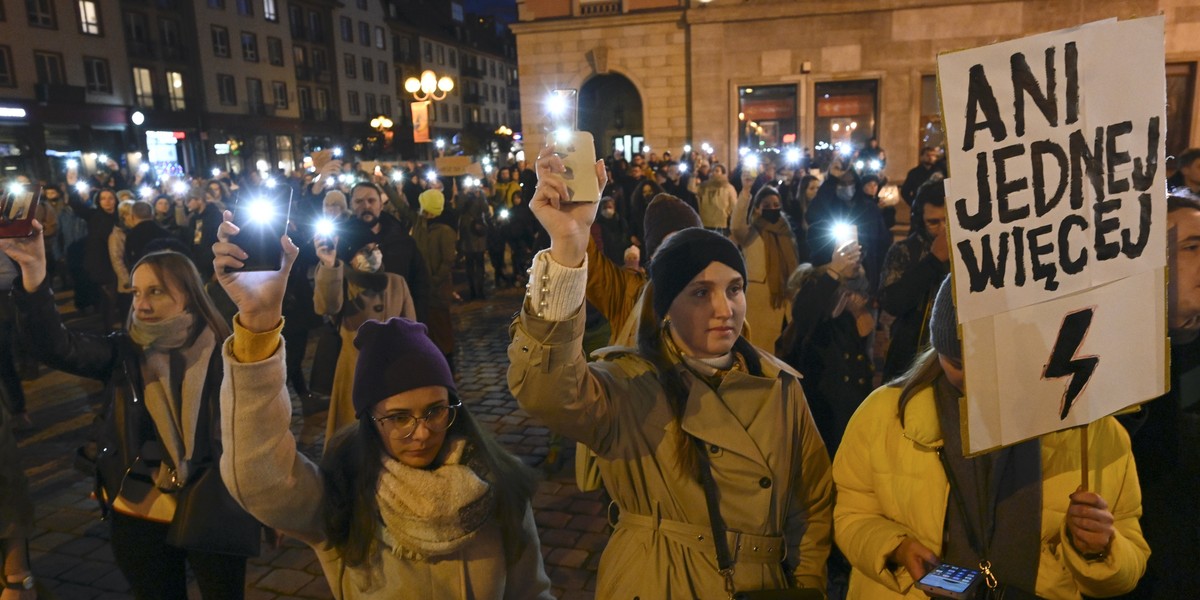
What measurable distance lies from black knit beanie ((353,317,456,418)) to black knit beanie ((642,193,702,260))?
83.6 inches

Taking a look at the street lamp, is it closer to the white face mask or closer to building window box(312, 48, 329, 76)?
the white face mask

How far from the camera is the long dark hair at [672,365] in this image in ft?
6.79

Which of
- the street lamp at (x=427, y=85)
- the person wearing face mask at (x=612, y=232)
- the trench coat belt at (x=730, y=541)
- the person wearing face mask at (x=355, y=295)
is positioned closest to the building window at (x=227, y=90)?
the street lamp at (x=427, y=85)

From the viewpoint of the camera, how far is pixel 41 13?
36.3 metres

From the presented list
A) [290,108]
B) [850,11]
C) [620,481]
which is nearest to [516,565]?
[620,481]

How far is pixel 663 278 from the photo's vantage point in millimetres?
2275

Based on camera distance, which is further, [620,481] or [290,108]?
[290,108]

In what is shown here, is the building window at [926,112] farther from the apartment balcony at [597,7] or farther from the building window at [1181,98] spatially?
the apartment balcony at [597,7]

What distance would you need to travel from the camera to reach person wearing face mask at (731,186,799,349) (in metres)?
5.84

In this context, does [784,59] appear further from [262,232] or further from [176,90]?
[176,90]

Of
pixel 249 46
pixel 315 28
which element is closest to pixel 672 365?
pixel 249 46

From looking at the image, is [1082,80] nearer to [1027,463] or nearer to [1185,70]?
[1027,463]

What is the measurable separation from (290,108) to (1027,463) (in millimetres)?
59893

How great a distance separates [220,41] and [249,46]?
2655mm
